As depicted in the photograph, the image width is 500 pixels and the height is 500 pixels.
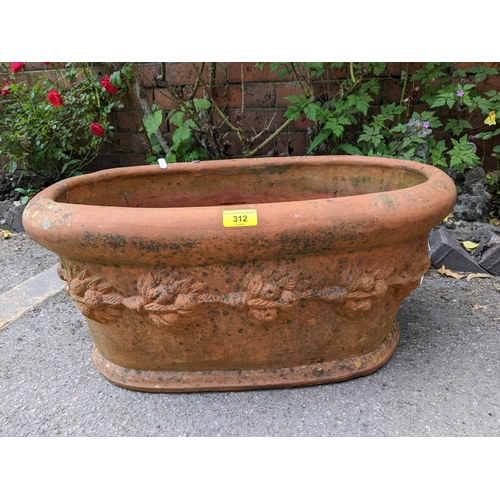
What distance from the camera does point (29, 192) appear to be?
10.2ft

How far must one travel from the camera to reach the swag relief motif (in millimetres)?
1175

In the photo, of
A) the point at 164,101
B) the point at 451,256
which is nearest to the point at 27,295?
the point at 164,101

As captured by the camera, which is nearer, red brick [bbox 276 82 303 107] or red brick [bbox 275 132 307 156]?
red brick [bbox 276 82 303 107]

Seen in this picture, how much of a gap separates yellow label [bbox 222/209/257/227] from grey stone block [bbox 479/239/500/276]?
1.69m

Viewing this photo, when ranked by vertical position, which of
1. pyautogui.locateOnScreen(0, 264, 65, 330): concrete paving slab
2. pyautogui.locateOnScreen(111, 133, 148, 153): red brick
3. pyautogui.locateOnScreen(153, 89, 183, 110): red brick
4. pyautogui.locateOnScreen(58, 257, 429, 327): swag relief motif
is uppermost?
pyautogui.locateOnScreen(153, 89, 183, 110): red brick

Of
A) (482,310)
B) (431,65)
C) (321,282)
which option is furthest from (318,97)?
(321,282)

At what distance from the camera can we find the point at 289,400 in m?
1.37

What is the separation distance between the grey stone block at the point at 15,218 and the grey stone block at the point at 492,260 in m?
3.16

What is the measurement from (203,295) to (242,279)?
0.13 m

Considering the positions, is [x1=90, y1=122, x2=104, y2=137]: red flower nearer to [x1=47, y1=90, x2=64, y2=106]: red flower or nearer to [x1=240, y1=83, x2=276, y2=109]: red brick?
[x1=47, y1=90, x2=64, y2=106]: red flower

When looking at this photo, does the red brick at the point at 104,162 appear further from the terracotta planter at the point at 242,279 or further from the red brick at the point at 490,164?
the red brick at the point at 490,164

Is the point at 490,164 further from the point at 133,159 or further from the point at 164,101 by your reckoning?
the point at 133,159

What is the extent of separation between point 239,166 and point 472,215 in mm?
1560

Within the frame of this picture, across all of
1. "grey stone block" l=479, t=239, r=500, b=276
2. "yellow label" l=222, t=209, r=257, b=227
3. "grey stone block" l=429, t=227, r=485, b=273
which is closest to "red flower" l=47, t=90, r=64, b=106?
"yellow label" l=222, t=209, r=257, b=227
